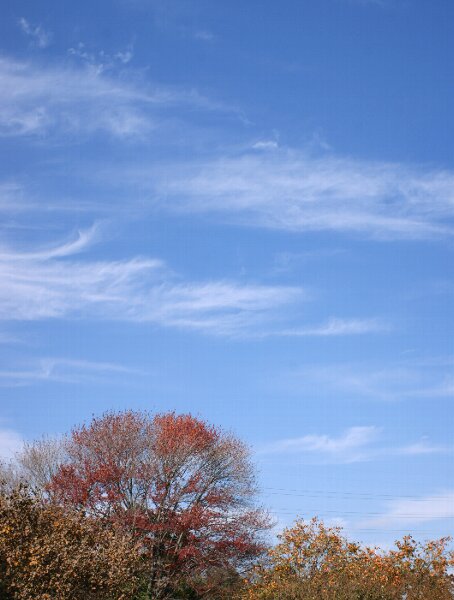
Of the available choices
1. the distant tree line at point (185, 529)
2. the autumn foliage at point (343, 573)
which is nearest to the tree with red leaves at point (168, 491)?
the distant tree line at point (185, 529)

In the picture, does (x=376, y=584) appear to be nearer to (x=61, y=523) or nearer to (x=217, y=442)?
(x=61, y=523)

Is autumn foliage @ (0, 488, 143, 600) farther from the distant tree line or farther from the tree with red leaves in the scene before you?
the tree with red leaves

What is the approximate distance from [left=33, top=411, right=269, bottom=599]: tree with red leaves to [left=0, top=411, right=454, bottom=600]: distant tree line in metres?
0.06

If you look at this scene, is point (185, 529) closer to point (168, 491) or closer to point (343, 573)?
point (168, 491)

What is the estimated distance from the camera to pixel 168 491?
42062 millimetres

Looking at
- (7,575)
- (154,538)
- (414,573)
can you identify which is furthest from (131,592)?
(154,538)

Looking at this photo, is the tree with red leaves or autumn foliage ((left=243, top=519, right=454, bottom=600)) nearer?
autumn foliage ((left=243, top=519, right=454, bottom=600))

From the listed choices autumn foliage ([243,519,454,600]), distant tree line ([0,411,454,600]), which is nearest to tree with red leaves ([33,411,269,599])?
distant tree line ([0,411,454,600])

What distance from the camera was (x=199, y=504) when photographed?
139 ft

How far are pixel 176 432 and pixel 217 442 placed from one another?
2625 millimetres

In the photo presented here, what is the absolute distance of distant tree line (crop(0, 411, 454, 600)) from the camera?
26.4 m

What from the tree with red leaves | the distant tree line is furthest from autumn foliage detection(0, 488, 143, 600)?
the tree with red leaves

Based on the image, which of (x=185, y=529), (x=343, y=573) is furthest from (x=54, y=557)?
(x=185, y=529)

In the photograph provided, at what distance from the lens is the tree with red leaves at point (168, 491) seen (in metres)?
40.6
